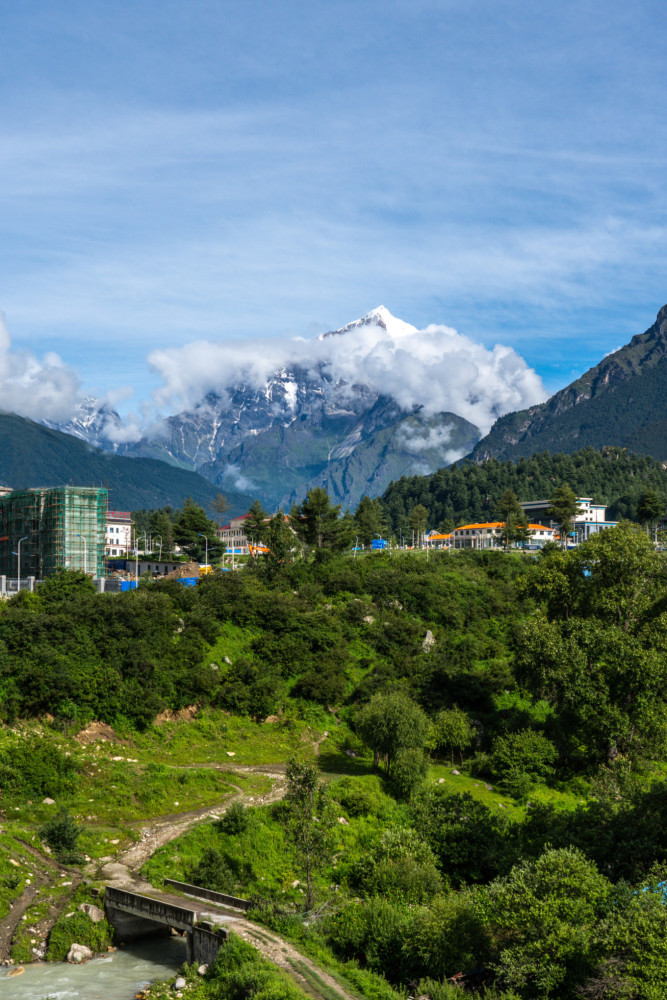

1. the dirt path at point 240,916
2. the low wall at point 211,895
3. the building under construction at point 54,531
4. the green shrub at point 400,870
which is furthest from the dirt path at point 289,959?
the building under construction at point 54,531

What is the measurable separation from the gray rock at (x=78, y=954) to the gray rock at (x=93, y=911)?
1.18 metres

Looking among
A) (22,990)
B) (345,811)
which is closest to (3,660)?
(345,811)

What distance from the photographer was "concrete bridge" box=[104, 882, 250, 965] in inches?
1442

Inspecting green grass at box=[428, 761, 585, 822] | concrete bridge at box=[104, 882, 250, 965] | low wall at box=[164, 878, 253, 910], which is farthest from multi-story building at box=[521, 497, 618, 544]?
concrete bridge at box=[104, 882, 250, 965]

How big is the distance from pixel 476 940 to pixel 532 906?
307 cm

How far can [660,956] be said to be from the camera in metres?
29.4

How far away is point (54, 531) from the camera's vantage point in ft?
386

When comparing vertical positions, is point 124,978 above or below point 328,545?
below

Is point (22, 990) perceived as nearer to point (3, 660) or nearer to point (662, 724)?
point (3, 660)

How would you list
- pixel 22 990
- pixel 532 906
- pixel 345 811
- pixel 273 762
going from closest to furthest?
pixel 532 906 → pixel 22 990 → pixel 345 811 → pixel 273 762

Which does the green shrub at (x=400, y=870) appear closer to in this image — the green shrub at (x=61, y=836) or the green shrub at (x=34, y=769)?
the green shrub at (x=61, y=836)

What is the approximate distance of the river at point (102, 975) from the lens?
35219 millimetres

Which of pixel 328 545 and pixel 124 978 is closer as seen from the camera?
pixel 124 978

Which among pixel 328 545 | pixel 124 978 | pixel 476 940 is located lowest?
pixel 124 978
